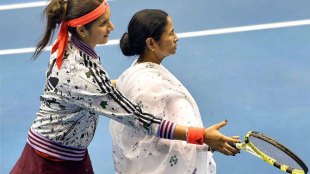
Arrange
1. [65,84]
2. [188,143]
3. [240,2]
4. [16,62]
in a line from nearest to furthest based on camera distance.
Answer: [65,84] < [188,143] < [16,62] < [240,2]

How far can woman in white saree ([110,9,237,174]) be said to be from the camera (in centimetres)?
360

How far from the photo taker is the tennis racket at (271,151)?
3291mm

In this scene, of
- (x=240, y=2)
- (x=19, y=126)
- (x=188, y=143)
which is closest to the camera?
(x=188, y=143)

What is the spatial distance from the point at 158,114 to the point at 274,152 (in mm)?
631

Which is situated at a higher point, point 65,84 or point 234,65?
point 65,84

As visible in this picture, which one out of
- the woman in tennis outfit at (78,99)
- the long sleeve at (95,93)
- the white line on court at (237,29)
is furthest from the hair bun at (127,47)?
the white line on court at (237,29)

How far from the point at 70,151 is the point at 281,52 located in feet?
11.4

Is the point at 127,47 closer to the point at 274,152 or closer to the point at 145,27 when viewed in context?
the point at 145,27

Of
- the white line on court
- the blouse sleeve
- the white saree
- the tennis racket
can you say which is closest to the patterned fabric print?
the blouse sleeve

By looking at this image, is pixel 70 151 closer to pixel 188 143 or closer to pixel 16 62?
pixel 188 143

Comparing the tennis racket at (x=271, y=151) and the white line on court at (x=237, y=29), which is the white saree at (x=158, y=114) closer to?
the tennis racket at (x=271, y=151)

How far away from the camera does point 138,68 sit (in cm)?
368

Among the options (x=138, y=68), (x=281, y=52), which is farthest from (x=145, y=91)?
(x=281, y=52)

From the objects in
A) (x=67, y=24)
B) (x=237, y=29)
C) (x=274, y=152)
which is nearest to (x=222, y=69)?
(x=237, y=29)
